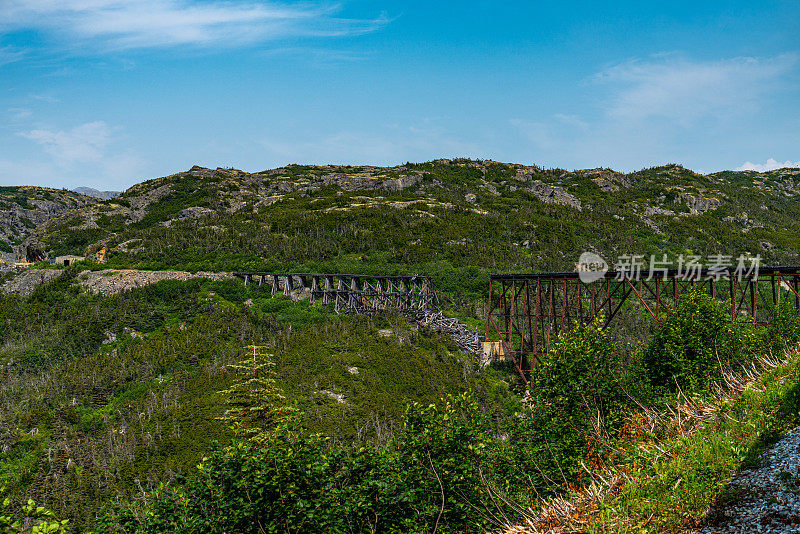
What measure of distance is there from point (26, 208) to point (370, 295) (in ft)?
507

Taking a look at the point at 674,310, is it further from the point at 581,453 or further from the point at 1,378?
the point at 1,378

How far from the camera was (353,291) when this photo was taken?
5069cm

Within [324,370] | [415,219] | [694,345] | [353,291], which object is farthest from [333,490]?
[415,219]

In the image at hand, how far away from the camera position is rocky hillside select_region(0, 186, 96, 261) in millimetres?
125781

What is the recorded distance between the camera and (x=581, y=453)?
15352 millimetres

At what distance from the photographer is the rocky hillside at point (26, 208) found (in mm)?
125781

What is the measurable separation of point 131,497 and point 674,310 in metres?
27.7

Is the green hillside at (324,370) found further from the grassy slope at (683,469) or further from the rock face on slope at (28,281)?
the rock face on slope at (28,281)

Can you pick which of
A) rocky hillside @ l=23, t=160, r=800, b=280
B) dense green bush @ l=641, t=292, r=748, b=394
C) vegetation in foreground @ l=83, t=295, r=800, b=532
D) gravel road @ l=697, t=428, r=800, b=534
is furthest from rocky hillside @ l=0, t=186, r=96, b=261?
gravel road @ l=697, t=428, r=800, b=534

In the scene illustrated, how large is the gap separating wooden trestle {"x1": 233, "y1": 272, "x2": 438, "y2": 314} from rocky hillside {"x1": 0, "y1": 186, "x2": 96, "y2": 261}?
83848 mm

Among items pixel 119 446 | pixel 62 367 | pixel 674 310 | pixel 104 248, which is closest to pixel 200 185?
pixel 104 248

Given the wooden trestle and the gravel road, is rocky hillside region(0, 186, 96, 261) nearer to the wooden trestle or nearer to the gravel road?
the wooden trestle
